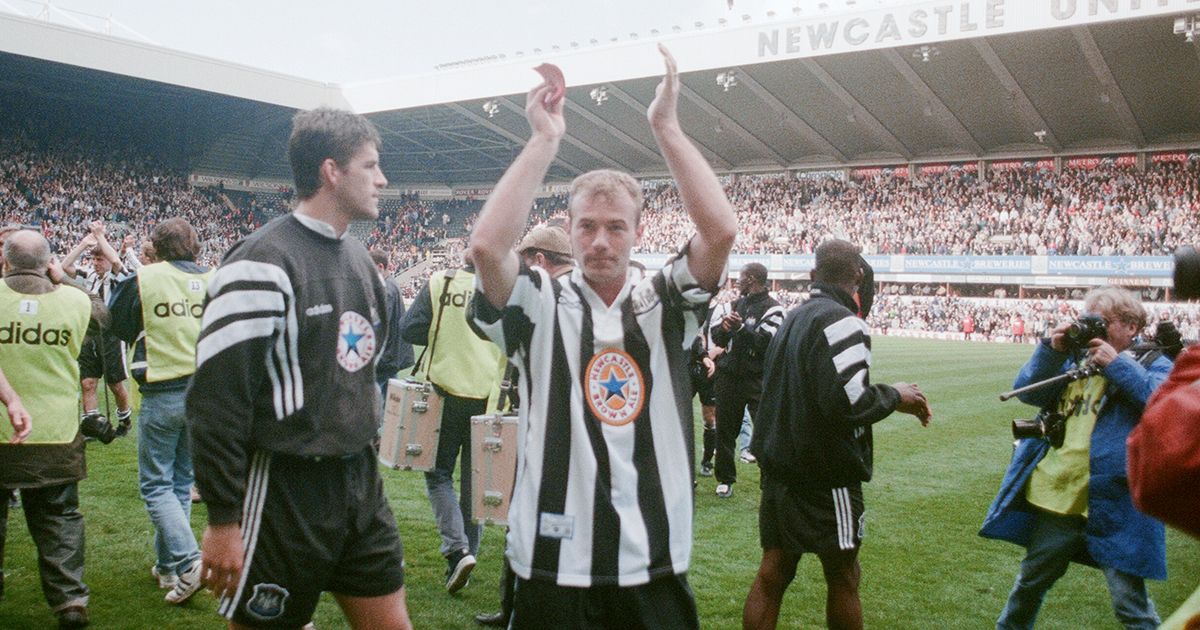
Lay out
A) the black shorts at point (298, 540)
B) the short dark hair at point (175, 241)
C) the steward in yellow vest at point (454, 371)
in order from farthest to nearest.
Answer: the steward in yellow vest at point (454, 371) < the short dark hair at point (175, 241) < the black shorts at point (298, 540)

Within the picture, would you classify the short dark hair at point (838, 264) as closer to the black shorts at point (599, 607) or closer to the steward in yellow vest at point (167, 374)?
the black shorts at point (599, 607)

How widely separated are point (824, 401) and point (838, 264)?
2.23 ft

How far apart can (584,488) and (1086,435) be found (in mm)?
2701

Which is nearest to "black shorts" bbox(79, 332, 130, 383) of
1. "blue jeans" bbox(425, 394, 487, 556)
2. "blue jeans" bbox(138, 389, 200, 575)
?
"blue jeans" bbox(138, 389, 200, 575)

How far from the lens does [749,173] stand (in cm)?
4372

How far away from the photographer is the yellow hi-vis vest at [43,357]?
4.33m

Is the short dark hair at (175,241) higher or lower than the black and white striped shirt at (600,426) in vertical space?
higher

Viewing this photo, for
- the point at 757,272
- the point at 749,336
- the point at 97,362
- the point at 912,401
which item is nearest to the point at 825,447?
the point at 912,401

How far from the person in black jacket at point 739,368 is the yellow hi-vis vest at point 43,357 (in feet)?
16.0

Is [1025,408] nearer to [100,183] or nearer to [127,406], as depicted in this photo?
[127,406]

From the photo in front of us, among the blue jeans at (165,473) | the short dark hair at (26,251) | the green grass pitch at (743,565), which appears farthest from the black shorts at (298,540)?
the short dark hair at (26,251)

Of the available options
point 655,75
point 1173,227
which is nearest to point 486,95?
point 655,75

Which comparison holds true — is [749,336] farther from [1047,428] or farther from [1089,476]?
[1089,476]

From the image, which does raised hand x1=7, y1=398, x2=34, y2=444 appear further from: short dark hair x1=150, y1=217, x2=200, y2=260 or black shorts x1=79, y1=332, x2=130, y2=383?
black shorts x1=79, y1=332, x2=130, y2=383
